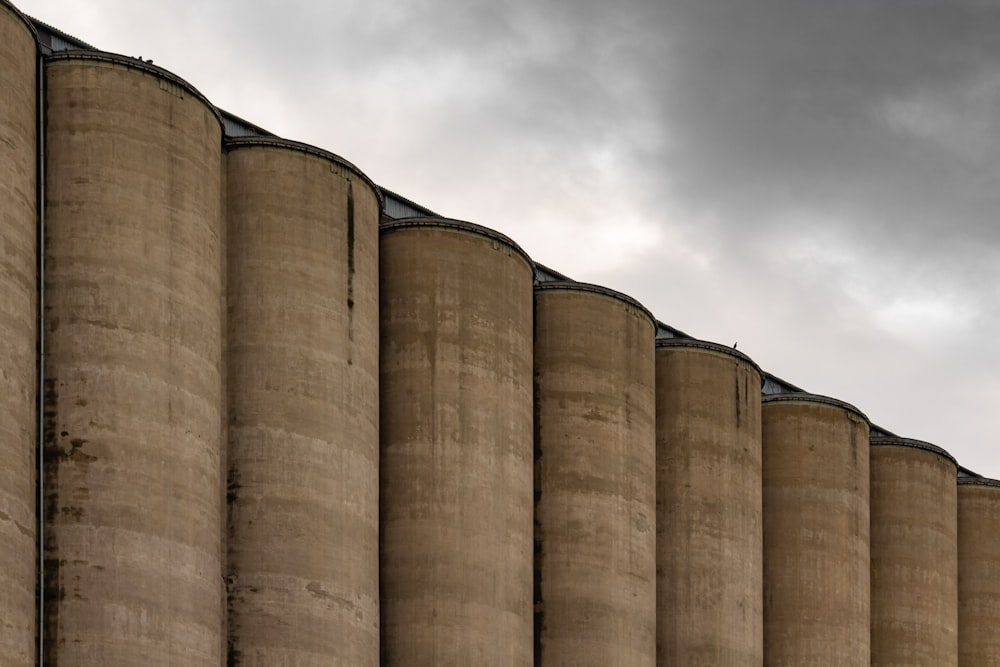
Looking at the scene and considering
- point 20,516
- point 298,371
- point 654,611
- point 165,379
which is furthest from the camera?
point 654,611

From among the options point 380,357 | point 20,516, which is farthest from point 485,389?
point 20,516

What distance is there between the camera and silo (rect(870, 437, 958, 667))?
6738 centimetres

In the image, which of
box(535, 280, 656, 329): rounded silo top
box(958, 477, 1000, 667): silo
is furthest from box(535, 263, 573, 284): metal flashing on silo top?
box(958, 477, 1000, 667): silo

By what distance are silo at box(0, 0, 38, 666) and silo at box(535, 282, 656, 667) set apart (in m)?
17.0

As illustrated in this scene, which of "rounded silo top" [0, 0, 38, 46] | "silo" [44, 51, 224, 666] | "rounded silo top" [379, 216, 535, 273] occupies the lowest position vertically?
"silo" [44, 51, 224, 666]

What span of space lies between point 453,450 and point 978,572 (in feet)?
99.7

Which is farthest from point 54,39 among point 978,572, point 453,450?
point 978,572

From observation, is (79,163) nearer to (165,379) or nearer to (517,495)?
(165,379)

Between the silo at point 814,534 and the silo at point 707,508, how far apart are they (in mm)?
2169

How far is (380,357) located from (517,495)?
498 centimetres

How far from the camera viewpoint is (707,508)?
58938mm

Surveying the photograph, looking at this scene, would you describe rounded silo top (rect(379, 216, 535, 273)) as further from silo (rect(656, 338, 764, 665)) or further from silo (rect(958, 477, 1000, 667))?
silo (rect(958, 477, 1000, 667))

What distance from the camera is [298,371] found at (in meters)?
45.8

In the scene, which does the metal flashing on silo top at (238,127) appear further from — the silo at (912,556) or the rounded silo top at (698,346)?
the silo at (912,556)
